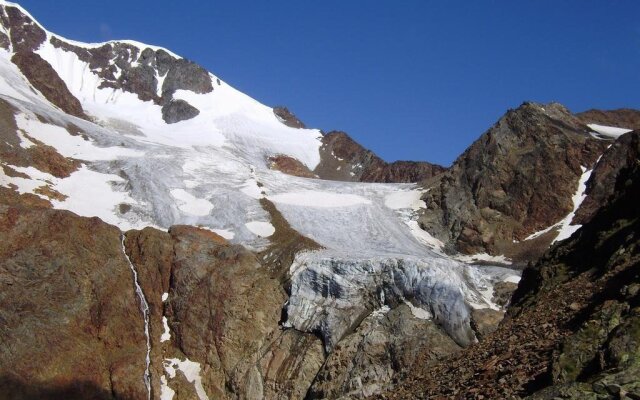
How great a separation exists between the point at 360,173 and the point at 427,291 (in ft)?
289

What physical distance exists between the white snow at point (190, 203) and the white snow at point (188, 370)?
771 inches

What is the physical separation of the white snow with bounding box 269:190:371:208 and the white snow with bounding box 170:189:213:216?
7.37 meters

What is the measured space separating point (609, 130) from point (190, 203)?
5145 cm

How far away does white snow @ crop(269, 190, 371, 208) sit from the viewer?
6338cm

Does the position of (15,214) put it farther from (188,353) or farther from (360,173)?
(360,173)

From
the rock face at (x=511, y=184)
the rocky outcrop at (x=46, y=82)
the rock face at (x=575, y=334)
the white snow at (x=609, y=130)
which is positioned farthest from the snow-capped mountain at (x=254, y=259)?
the rock face at (x=575, y=334)

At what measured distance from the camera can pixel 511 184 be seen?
2574 inches

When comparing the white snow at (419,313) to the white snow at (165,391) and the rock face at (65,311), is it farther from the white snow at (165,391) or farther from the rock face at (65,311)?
the rock face at (65,311)

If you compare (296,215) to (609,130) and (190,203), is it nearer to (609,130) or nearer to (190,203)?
(190,203)

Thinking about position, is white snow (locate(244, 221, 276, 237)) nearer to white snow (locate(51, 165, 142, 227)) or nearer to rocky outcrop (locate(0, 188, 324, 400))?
rocky outcrop (locate(0, 188, 324, 400))

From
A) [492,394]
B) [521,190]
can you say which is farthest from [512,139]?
[492,394]

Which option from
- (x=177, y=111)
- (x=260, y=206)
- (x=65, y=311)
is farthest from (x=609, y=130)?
(x=177, y=111)

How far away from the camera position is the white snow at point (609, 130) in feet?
232

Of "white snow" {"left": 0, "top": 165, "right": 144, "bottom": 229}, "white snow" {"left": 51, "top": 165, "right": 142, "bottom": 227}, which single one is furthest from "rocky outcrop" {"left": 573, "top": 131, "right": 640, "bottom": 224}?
"white snow" {"left": 51, "top": 165, "right": 142, "bottom": 227}
